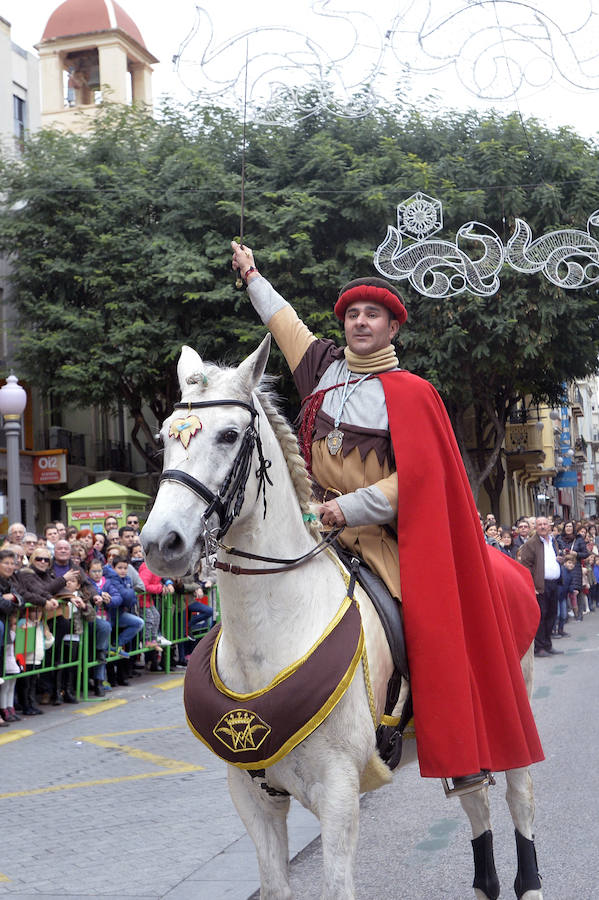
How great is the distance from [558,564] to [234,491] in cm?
1521

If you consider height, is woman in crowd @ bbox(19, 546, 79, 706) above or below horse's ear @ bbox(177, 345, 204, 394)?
below

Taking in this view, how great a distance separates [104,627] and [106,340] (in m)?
14.0

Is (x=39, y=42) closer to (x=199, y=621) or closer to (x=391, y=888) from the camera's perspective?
(x=199, y=621)

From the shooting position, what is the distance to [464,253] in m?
16.6

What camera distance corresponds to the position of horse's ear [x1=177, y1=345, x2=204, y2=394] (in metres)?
3.66

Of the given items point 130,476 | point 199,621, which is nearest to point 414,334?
point 199,621

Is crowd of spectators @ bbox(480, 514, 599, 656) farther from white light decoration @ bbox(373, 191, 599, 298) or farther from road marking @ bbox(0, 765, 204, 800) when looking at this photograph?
road marking @ bbox(0, 765, 204, 800)

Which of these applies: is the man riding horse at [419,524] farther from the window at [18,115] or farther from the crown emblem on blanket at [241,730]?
the window at [18,115]

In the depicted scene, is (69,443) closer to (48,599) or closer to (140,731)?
(48,599)

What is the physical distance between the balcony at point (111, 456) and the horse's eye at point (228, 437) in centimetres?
3421

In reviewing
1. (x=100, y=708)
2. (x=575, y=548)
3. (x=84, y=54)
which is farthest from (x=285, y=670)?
(x=84, y=54)

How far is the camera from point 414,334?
2470 cm

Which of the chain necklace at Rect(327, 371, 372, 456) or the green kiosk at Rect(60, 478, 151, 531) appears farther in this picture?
the green kiosk at Rect(60, 478, 151, 531)

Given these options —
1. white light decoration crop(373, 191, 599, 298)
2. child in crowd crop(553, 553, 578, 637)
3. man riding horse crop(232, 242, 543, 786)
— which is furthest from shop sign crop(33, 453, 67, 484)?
man riding horse crop(232, 242, 543, 786)
